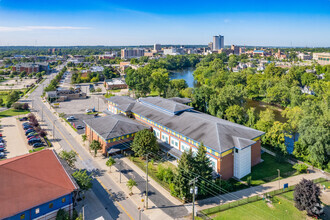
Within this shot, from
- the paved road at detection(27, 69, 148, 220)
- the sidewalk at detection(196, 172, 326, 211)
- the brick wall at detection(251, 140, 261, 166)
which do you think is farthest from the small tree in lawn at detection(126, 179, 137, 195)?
the brick wall at detection(251, 140, 261, 166)

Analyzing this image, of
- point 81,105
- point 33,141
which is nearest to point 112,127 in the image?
point 33,141

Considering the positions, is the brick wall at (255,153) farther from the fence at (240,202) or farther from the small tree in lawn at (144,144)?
the small tree in lawn at (144,144)

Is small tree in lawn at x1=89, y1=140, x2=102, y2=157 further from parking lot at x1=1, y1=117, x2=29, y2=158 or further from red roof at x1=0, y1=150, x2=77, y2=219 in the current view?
parking lot at x1=1, y1=117, x2=29, y2=158

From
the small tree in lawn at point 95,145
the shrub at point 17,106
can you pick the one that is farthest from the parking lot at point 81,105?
the small tree in lawn at point 95,145

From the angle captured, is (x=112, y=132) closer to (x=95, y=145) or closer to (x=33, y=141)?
(x=95, y=145)

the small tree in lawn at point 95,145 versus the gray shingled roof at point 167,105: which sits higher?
the gray shingled roof at point 167,105

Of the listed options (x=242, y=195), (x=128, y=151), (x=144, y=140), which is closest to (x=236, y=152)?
(x=242, y=195)
